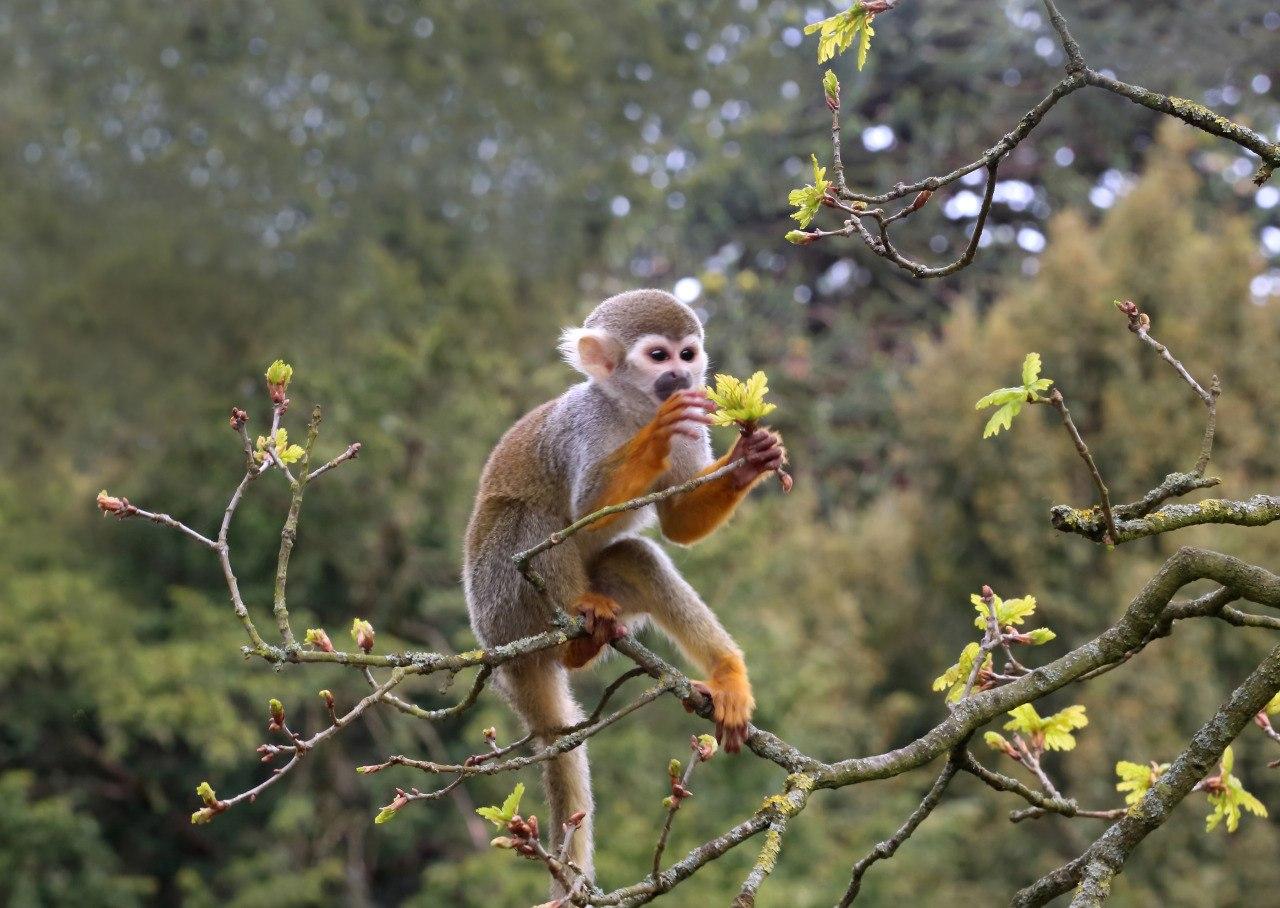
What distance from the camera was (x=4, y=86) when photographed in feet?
37.5

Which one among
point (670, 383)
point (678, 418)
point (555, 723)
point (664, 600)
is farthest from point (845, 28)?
point (555, 723)

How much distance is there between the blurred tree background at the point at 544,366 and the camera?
28.6 feet

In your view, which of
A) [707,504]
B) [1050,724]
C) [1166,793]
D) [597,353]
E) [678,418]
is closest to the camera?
[1166,793]

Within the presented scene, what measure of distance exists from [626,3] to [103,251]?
227 inches

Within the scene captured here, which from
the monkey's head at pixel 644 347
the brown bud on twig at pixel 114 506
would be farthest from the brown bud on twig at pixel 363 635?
the monkey's head at pixel 644 347

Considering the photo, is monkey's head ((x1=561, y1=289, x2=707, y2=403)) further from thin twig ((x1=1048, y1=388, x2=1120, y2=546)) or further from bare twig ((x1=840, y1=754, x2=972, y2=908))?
thin twig ((x1=1048, y1=388, x2=1120, y2=546))

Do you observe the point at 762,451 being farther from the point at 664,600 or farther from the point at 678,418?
the point at 664,600

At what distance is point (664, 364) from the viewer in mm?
3670

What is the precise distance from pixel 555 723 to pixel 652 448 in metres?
0.92

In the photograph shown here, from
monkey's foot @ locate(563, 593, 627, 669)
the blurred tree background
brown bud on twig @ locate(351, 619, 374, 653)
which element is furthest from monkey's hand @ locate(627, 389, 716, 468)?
the blurred tree background

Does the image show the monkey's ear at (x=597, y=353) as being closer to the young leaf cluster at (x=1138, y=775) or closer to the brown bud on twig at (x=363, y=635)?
the brown bud on twig at (x=363, y=635)

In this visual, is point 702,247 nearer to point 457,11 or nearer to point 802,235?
point 457,11

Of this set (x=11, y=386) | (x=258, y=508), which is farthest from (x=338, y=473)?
(x=11, y=386)

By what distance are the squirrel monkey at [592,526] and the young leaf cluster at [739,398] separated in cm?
106
